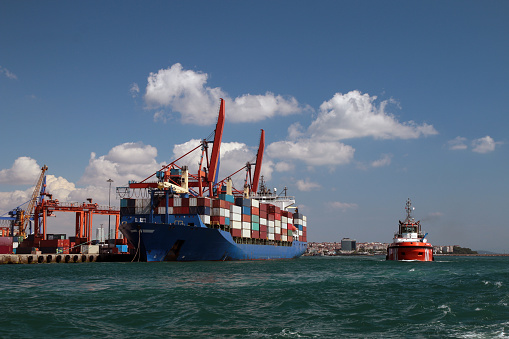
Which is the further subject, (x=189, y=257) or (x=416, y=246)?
(x=416, y=246)

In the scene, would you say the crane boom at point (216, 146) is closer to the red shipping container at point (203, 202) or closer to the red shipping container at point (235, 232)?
the red shipping container at point (235, 232)

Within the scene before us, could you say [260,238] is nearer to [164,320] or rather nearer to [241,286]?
[241,286]

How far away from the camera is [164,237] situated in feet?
223

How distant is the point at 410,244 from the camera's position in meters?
85.9

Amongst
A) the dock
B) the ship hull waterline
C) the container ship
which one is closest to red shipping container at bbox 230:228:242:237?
the container ship

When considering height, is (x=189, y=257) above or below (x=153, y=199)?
below

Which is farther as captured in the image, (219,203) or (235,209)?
(235,209)

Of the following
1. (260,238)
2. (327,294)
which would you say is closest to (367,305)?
(327,294)

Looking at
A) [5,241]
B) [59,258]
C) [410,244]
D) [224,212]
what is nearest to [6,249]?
[5,241]

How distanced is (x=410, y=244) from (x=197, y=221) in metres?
38.6

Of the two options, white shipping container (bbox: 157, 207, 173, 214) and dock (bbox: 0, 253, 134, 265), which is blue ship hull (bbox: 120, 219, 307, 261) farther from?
dock (bbox: 0, 253, 134, 265)

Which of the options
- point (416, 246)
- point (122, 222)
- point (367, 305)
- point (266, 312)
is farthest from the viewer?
point (416, 246)

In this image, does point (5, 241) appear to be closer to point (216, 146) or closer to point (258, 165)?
point (216, 146)

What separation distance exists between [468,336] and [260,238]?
7110cm
